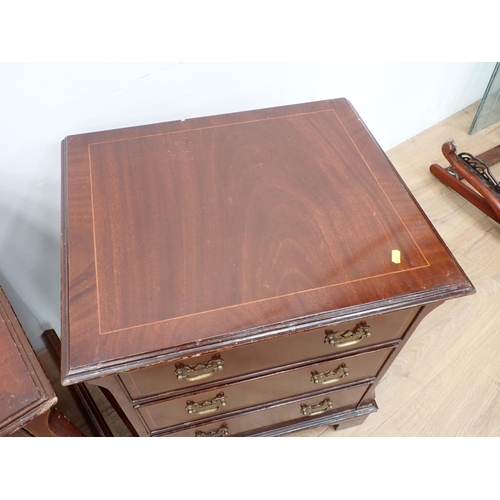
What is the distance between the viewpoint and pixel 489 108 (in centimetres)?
193

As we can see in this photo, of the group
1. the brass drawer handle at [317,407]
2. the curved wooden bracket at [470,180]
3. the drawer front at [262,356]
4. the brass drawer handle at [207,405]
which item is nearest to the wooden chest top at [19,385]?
the drawer front at [262,356]

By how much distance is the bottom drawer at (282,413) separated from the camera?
95cm

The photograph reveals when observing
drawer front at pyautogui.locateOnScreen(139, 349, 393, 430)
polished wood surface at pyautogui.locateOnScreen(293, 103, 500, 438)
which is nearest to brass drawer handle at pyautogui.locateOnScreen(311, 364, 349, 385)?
drawer front at pyautogui.locateOnScreen(139, 349, 393, 430)

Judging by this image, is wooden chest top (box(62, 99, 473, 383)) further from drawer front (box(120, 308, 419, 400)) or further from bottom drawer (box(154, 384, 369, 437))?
bottom drawer (box(154, 384, 369, 437))

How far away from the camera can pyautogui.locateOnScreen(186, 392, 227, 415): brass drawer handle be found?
824 mm

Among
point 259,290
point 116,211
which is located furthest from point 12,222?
point 259,290

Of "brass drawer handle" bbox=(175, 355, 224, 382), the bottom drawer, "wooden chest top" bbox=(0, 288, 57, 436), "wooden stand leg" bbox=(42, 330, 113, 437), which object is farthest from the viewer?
"wooden stand leg" bbox=(42, 330, 113, 437)

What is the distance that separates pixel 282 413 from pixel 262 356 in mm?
342

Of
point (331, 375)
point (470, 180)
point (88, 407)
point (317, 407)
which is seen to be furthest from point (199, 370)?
point (470, 180)

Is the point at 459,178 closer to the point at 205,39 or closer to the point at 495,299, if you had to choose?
the point at 495,299

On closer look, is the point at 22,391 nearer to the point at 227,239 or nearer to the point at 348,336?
the point at 227,239

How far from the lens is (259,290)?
67 cm

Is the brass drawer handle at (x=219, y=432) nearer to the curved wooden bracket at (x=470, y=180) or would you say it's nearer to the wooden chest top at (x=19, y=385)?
the wooden chest top at (x=19, y=385)

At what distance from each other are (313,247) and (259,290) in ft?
0.40
